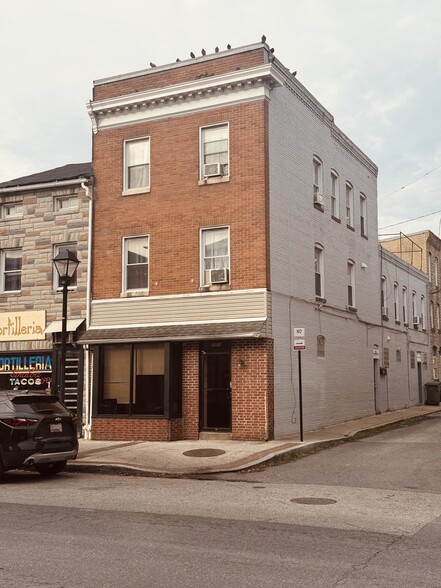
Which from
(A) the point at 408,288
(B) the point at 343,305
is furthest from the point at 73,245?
(A) the point at 408,288

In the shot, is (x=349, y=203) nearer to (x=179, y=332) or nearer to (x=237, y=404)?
(x=179, y=332)

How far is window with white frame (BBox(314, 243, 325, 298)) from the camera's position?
73.7 ft

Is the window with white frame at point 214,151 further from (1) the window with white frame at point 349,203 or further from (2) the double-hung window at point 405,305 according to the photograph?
(2) the double-hung window at point 405,305

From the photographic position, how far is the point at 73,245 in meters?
21.2

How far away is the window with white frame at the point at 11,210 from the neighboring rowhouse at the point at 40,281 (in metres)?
0.04

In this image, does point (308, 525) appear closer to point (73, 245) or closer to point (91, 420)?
point (91, 420)

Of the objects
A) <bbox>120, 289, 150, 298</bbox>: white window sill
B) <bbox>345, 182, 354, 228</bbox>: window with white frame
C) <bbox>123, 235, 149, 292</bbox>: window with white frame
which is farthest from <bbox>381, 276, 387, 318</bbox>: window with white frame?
<bbox>120, 289, 150, 298</bbox>: white window sill

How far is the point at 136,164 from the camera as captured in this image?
2075cm

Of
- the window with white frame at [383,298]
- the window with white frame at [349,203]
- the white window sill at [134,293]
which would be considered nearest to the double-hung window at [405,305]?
the window with white frame at [383,298]

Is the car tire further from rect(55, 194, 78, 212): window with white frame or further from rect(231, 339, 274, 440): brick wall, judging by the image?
rect(55, 194, 78, 212): window with white frame

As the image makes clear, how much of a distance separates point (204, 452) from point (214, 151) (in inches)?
340

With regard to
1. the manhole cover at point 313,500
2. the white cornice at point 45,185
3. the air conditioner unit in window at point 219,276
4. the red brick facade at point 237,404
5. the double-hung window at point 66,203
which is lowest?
the manhole cover at point 313,500

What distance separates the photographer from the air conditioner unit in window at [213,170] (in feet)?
63.2

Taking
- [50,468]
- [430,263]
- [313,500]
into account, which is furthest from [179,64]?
[430,263]
